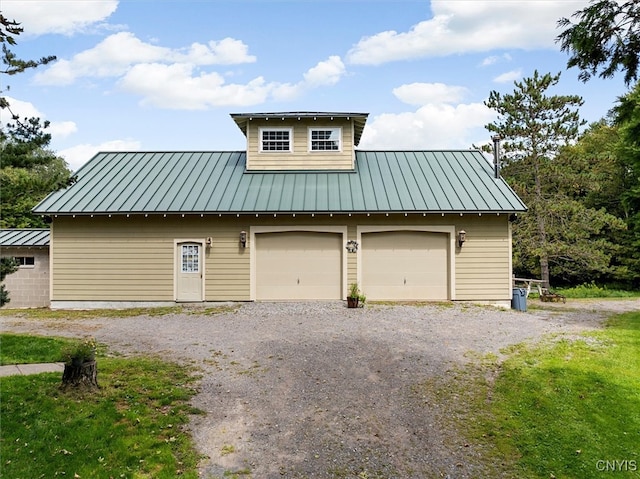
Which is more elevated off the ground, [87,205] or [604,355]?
[87,205]

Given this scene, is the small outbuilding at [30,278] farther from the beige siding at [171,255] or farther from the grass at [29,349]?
the grass at [29,349]

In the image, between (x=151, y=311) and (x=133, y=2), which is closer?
(x=133, y=2)

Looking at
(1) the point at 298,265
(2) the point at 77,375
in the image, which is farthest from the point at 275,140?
(2) the point at 77,375

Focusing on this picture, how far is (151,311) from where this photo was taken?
39.7 feet

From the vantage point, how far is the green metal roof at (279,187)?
496 inches

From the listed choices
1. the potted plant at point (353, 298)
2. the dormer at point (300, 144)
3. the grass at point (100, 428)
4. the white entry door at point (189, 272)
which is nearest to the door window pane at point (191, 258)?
the white entry door at point (189, 272)

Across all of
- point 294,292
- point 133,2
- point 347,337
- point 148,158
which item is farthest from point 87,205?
point 347,337

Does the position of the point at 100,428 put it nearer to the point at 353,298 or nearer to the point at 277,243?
the point at 353,298

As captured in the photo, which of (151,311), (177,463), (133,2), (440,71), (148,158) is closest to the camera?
(177,463)

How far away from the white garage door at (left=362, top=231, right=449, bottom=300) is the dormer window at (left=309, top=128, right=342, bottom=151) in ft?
12.2

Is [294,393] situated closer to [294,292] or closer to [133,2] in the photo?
[294,292]

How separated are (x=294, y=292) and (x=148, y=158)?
26.1 feet

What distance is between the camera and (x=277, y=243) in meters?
13.2

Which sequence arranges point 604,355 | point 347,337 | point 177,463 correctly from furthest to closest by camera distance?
1. point 347,337
2. point 604,355
3. point 177,463
